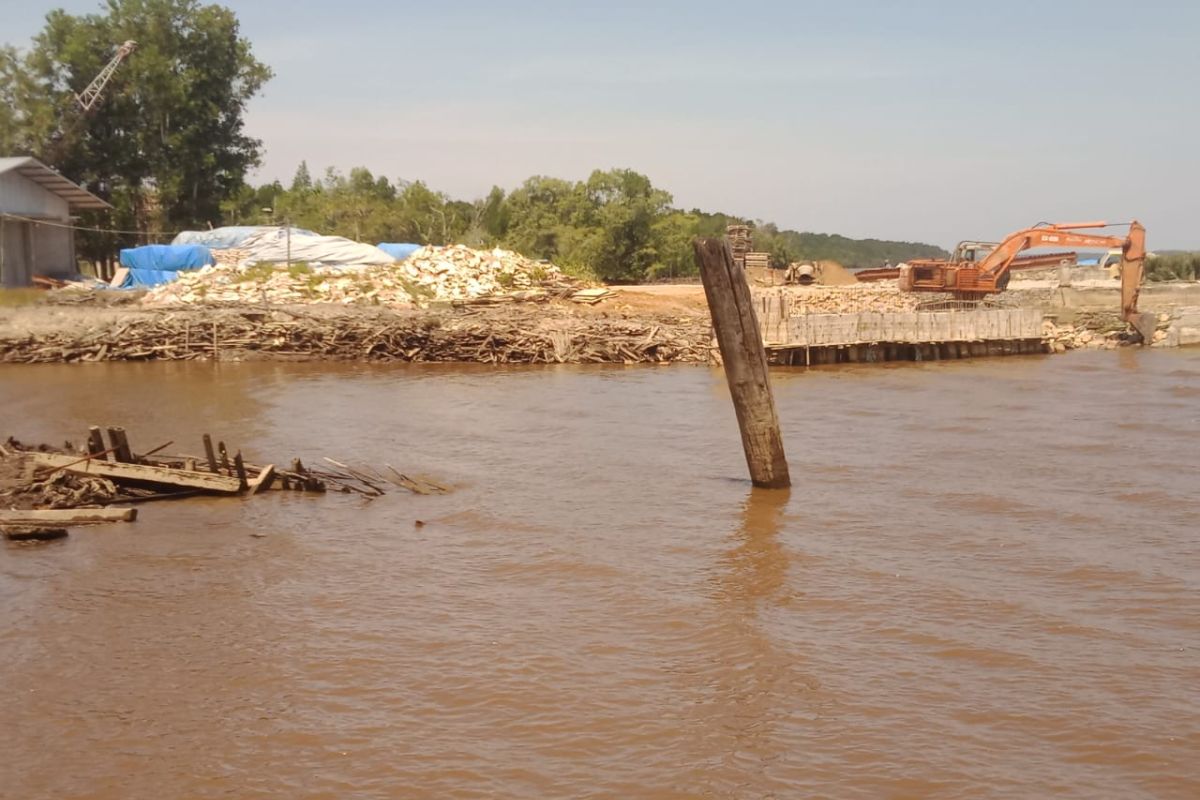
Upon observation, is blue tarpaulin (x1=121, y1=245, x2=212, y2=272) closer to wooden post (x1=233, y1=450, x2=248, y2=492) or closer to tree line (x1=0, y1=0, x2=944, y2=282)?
tree line (x1=0, y1=0, x2=944, y2=282)

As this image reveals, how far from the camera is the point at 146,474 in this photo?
1098cm

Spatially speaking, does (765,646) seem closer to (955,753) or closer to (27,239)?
(955,753)

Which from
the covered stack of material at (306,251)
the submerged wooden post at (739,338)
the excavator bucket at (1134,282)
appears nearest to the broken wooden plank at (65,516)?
the submerged wooden post at (739,338)

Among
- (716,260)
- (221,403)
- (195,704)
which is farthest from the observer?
(221,403)

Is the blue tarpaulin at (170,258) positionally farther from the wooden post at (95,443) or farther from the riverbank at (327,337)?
the wooden post at (95,443)

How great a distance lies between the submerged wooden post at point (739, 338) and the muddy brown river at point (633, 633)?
89 cm

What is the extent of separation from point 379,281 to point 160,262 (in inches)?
299

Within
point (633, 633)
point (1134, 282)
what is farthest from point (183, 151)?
point (633, 633)

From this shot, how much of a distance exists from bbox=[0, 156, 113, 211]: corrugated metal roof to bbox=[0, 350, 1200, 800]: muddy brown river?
22.7m

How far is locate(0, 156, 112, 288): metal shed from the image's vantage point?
107 feet

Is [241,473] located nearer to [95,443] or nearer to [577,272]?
[95,443]

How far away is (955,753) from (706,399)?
14.7 meters

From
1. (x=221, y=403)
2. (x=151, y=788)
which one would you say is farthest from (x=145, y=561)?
(x=221, y=403)

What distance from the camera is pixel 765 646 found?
7.45 metres
